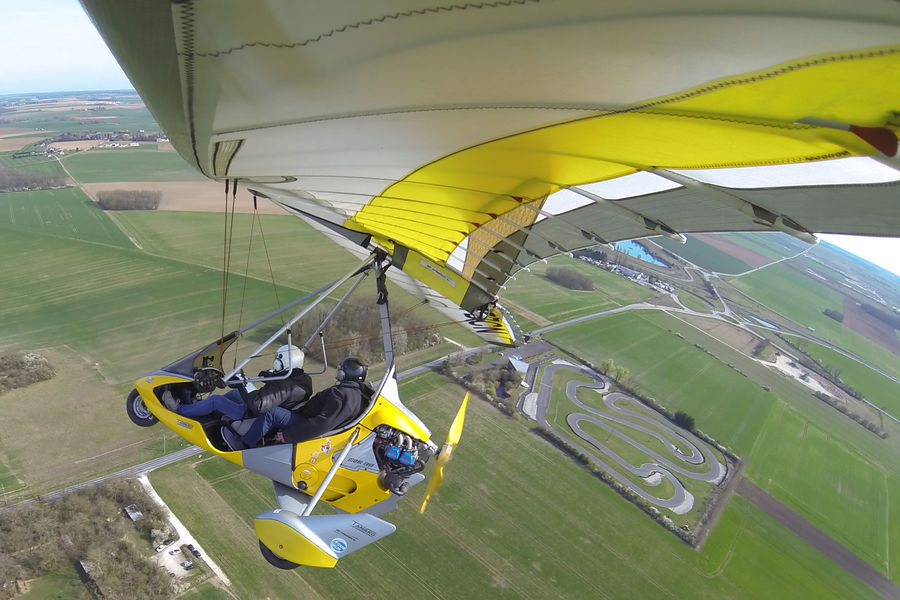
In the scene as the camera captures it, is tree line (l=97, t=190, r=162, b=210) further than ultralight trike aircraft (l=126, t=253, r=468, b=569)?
Yes

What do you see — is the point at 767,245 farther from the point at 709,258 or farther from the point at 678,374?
the point at 678,374

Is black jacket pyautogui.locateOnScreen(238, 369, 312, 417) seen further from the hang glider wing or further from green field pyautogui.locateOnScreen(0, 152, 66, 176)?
green field pyautogui.locateOnScreen(0, 152, 66, 176)

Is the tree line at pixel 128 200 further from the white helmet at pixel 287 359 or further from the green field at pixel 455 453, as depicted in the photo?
the white helmet at pixel 287 359

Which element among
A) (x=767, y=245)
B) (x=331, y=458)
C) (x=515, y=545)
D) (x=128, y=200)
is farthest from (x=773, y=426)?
(x=767, y=245)

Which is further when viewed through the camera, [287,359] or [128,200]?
[128,200]

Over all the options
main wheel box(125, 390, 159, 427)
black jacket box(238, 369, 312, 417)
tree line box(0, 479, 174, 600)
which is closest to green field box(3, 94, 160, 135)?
tree line box(0, 479, 174, 600)

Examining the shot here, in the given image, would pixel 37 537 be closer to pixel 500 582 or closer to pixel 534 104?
pixel 500 582
